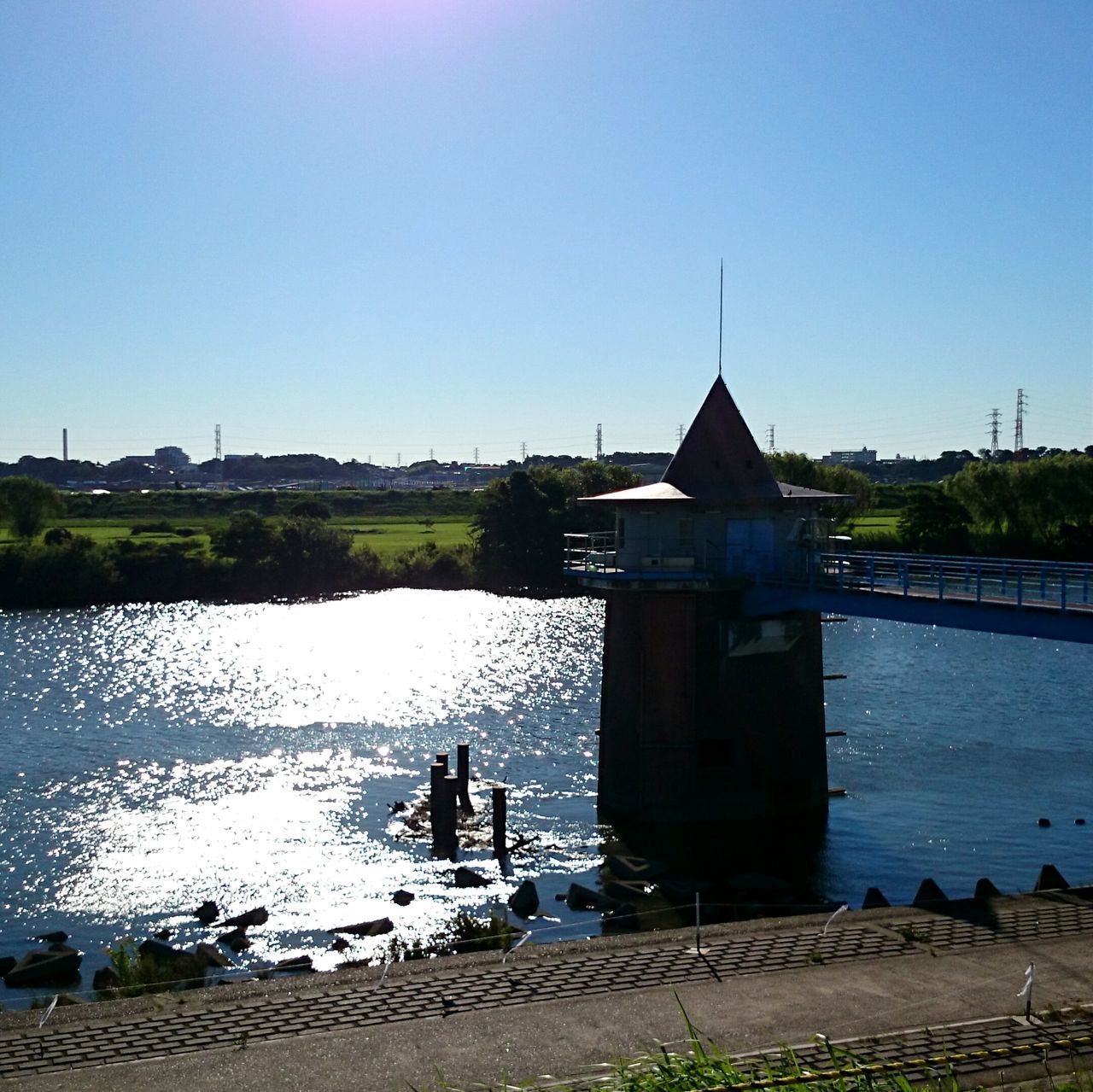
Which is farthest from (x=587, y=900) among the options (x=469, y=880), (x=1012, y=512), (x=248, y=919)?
(x=1012, y=512)

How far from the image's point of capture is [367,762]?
43.0 metres

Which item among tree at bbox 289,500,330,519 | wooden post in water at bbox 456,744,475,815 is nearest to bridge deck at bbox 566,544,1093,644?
wooden post in water at bbox 456,744,475,815

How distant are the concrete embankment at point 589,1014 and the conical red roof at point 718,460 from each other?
52.6 feet

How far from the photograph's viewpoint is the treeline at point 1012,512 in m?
89.1

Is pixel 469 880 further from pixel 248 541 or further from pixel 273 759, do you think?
pixel 248 541

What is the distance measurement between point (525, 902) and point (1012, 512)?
71.2 m

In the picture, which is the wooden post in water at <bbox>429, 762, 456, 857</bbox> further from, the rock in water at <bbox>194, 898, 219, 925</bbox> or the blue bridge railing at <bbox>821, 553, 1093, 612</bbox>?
the blue bridge railing at <bbox>821, 553, 1093, 612</bbox>

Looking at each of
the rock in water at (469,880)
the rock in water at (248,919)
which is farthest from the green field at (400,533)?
the rock in water at (248,919)

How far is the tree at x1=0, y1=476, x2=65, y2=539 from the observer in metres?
103

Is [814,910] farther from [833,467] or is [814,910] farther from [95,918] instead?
[833,467]

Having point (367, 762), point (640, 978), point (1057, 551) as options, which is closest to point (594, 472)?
point (1057, 551)

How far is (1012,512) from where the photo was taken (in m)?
90.9

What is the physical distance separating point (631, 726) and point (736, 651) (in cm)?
319

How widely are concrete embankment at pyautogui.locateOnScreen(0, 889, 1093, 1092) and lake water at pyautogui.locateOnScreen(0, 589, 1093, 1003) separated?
19.2 ft
